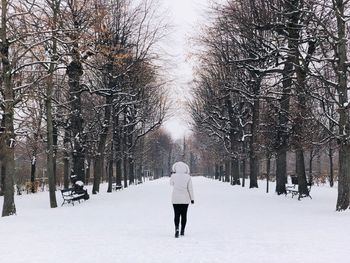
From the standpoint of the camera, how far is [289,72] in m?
19.5

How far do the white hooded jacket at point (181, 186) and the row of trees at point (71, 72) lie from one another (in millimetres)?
6723

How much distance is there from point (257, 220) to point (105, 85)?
17901 mm

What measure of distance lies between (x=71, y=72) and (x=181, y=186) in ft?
44.1

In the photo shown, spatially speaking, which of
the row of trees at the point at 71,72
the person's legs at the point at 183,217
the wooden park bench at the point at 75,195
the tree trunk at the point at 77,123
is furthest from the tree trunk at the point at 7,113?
the person's legs at the point at 183,217

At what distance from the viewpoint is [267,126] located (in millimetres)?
23641

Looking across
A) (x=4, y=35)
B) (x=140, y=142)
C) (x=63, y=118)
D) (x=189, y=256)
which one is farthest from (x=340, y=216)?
(x=140, y=142)

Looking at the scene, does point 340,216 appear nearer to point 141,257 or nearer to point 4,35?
point 141,257

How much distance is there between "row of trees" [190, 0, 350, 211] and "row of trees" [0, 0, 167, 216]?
5243 mm

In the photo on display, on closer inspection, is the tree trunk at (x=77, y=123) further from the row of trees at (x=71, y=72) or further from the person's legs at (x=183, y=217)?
the person's legs at (x=183, y=217)

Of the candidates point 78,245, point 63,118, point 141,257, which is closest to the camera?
point 141,257

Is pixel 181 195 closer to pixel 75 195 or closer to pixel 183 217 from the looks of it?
pixel 183 217

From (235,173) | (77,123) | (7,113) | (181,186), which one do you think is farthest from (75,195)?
(235,173)

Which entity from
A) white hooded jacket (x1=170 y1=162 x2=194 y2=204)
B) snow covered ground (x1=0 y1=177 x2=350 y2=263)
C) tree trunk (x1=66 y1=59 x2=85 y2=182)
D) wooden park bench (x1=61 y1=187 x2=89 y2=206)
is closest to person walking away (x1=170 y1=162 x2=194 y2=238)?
white hooded jacket (x1=170 y1=162 x2=194 y2=204)

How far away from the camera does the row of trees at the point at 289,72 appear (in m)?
15.6
